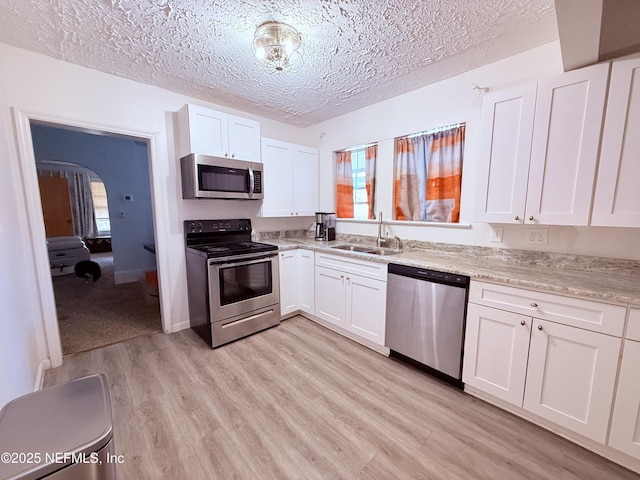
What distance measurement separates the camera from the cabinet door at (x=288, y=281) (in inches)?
118

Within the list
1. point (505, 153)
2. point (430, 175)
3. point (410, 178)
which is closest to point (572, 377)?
point (505, 153)

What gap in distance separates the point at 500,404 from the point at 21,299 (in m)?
3.50

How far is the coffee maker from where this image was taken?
11.1 feet

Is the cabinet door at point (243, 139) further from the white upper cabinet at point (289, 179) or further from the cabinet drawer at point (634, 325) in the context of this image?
the cabinet drawer at point (634, 325)

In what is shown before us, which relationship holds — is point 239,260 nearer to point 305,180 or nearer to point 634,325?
point 305,180

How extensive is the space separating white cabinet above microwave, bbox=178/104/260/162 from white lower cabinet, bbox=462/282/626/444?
263cm

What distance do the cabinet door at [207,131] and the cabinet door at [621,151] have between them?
3019 millimetres

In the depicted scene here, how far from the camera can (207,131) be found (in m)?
2.59

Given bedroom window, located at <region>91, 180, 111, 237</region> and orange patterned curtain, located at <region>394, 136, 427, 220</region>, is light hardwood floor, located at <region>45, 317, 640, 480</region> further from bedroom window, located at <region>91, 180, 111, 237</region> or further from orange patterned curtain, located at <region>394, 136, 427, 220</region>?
bedroom window, located at <region>91, 180, 111, 237</region>

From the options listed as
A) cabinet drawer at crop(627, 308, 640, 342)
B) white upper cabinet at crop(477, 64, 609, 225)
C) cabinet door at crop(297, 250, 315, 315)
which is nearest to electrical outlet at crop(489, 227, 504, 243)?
white upper cabinet at crop(477, 64, 609, 225)

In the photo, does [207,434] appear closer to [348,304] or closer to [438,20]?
[348,304]

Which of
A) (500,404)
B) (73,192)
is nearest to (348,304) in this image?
(500,404)

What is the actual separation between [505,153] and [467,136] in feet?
1.72

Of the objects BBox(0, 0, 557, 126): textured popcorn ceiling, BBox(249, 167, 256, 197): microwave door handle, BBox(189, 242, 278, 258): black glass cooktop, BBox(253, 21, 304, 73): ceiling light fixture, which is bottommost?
BBox(189, 242, 278, 258): black glass cooktop
